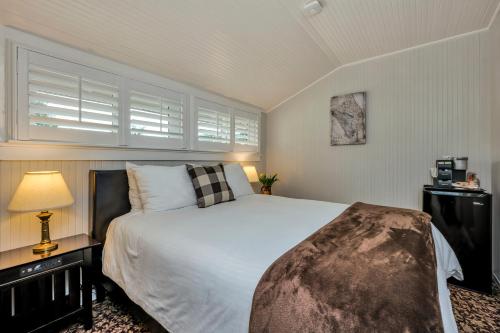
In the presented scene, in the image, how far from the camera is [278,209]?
6.64 feet

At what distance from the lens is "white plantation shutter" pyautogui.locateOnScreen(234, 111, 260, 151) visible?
137 inches

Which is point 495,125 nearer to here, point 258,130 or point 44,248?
point 258,130

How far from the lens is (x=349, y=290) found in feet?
2.40

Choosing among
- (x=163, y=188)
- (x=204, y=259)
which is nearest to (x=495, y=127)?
(x=204, y=259)

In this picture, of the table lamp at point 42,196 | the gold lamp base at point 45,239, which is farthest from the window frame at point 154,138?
the gold lamp base at point 45,239

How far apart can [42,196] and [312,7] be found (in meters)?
2.52

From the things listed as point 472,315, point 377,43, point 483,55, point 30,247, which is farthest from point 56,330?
point 483,55

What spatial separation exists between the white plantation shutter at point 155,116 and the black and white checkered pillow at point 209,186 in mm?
488

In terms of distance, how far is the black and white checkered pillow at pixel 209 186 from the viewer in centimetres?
214

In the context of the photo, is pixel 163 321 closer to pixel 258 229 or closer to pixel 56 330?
pixel 258 229

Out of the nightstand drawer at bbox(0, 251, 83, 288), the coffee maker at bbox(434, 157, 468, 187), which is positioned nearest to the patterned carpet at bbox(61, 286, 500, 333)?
the nightstand drawer at bbox(0, 251, 83, 288)

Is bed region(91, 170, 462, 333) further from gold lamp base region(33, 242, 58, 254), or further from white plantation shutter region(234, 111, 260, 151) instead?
white plantation shutter region(234, 111, 260, 151)

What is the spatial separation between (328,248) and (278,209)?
0.97 metres

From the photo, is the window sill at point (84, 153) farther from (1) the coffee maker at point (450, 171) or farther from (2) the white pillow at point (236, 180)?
(1) the coffee maker at point (450, 171)
